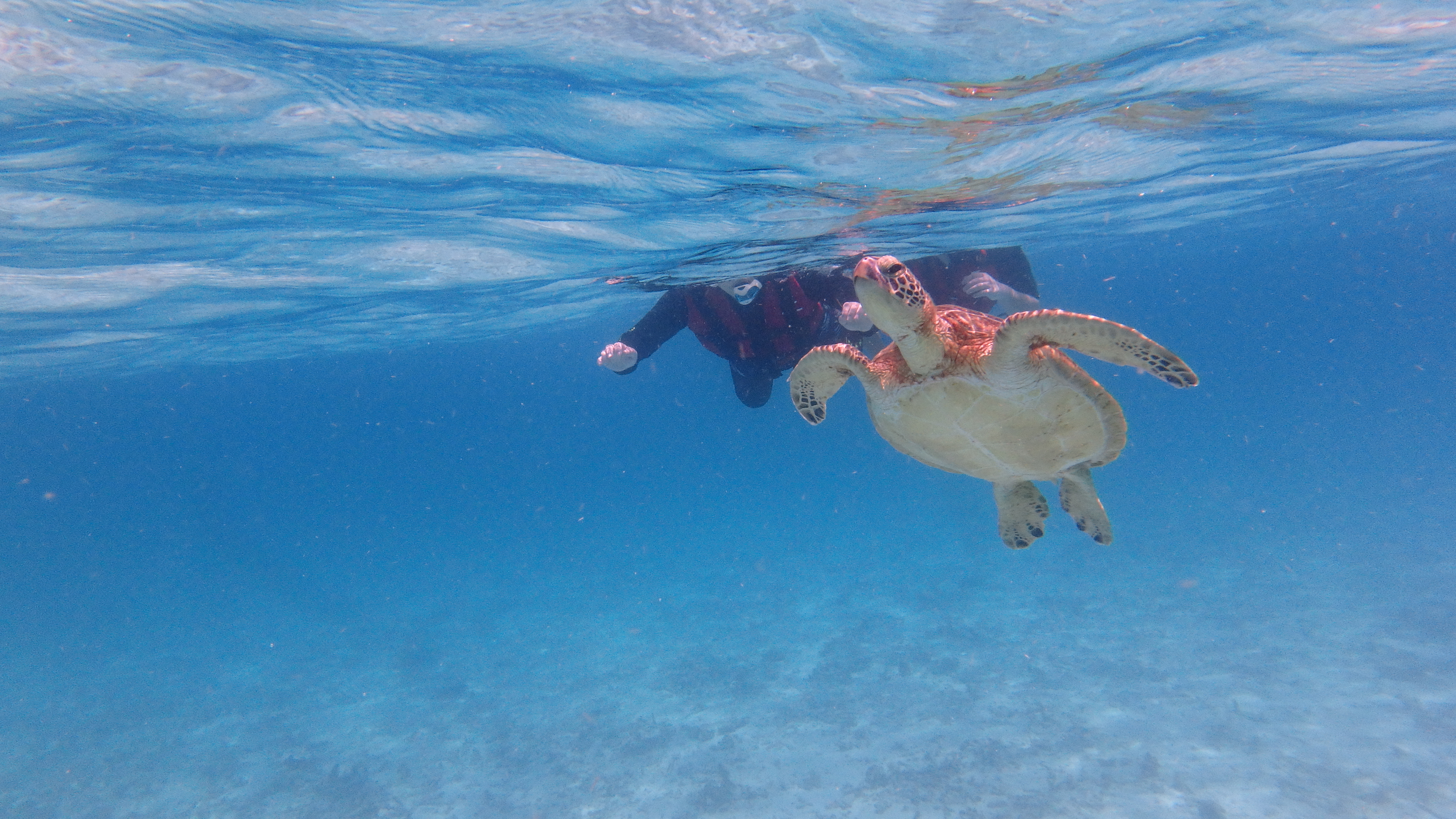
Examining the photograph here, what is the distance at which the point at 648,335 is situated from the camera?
9.63 metres

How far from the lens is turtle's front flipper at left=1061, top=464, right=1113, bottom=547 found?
5.66 meters

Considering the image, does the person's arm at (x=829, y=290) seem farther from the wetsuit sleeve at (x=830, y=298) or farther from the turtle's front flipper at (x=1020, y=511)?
the turtle's front flipper at (x=1020, y=511)

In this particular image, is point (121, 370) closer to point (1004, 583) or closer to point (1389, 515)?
point (1004, 583)

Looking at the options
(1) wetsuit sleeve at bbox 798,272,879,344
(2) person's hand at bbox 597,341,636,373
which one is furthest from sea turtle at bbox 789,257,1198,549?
(1) wetsuit sleeve at bbox 798,272,879,344

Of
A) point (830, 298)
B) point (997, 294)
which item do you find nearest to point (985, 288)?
point (997, 294)

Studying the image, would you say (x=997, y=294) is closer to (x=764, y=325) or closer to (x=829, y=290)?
(x=829, y=290)

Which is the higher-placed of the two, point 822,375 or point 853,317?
point 853,317

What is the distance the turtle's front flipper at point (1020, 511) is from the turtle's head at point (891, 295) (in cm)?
253

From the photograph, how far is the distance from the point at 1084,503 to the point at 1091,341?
2.45m

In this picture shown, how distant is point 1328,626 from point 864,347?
44.2ft

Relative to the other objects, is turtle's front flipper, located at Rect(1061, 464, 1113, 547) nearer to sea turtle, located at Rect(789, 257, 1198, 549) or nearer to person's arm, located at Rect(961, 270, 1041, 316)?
sea turtle, located at Rect(789, 257, 1198, 549)

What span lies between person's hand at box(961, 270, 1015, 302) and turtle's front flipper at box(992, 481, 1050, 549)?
9.19 feet

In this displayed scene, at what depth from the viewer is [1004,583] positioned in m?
21.1

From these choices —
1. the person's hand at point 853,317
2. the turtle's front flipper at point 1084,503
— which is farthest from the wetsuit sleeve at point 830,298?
the turtle's front flipper at point 1084,503
